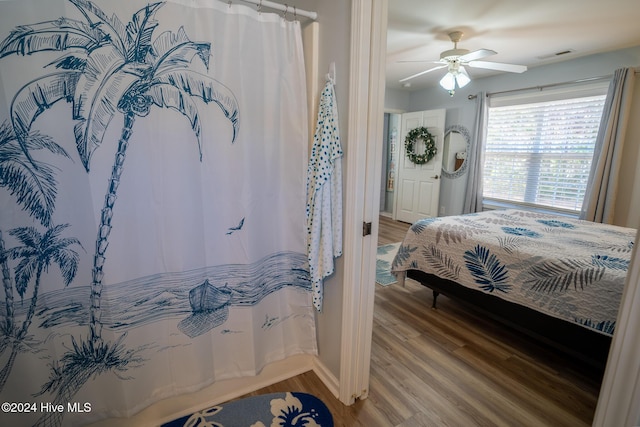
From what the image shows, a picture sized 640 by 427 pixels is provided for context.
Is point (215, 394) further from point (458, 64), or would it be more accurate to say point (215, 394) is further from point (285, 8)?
point (458, 64)

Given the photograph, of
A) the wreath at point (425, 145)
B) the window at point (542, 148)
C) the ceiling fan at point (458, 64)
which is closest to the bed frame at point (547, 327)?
the ceiling fan at point (458, 64)

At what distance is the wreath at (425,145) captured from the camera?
507 centimetres

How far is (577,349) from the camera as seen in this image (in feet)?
5.58

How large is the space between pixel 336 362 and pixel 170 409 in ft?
2.81

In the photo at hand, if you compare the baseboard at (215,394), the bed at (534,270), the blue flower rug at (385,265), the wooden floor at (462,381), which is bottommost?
the wooden floor at (462,381)

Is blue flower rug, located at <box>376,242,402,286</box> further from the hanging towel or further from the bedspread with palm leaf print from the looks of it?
the hanging towel

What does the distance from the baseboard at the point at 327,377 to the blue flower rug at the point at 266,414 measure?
0.33ft

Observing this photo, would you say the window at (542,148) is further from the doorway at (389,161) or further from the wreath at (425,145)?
the doorway at (389,161)

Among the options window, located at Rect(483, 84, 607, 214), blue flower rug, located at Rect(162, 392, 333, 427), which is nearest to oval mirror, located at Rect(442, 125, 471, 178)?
window, located at Rect(483, 84, 607, 214)

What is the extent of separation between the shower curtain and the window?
383 centimetres

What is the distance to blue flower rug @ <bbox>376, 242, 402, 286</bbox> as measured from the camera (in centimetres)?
312

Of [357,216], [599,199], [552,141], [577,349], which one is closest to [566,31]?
[552,141]

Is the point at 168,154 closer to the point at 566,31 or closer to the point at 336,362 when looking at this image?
the point at 336,362

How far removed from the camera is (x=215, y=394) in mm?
1565
